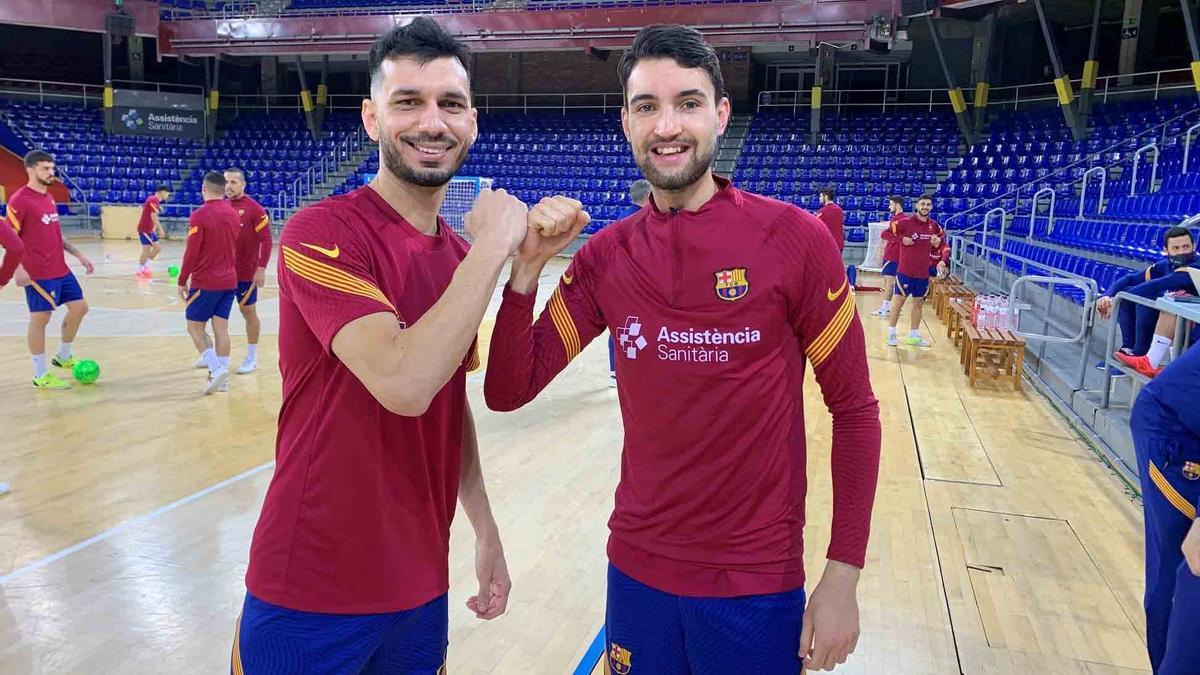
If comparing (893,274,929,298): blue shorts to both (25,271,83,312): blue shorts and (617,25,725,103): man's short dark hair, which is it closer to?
(25,271,83,312): blue shorts

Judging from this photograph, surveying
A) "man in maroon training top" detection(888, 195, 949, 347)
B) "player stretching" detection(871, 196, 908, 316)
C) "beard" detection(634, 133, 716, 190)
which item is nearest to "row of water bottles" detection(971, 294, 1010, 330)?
"man in maroon training top" detection(888, 195, 949, 347)

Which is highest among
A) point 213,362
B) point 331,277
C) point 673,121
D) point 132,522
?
point 673,121

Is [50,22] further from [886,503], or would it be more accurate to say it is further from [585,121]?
[886,503]

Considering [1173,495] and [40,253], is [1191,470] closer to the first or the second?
[1173,495]

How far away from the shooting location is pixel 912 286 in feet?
32.7

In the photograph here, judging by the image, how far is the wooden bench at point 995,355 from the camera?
7.85 metres

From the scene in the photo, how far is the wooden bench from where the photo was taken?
7848mm

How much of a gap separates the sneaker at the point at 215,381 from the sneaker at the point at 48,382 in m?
1.17

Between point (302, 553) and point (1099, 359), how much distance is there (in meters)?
8.40

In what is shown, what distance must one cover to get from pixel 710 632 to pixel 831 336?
0.62 meters

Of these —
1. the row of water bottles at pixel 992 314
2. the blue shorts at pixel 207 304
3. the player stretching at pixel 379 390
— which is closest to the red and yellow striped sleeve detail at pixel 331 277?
the player stretching at pixel 379 390

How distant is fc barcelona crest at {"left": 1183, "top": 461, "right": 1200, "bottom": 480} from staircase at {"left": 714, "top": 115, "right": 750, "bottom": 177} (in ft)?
65.8

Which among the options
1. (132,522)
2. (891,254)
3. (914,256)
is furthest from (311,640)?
(891,254)

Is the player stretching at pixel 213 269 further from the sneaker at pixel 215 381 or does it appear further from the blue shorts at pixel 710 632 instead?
the blue shorts at pixel 710 632
